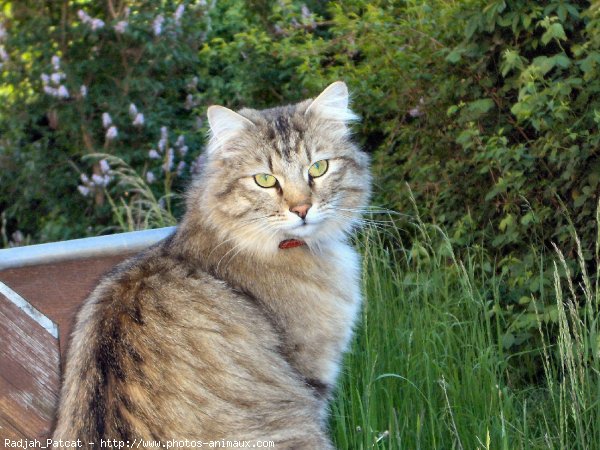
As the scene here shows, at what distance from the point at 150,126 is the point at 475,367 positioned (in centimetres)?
407

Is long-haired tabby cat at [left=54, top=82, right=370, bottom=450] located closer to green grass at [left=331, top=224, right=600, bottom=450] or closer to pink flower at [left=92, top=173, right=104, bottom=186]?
green grass at [left=331, top=224, right=600, bottom=450]

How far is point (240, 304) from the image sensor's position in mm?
3477

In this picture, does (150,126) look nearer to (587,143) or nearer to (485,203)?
(485,203)

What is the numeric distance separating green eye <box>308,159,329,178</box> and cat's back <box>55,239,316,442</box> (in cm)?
57

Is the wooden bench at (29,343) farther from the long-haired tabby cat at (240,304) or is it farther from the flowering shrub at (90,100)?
the flowering shrub at (90,100)

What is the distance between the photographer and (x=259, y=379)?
10.6 feet

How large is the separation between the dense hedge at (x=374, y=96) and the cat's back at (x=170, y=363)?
152 centimetres

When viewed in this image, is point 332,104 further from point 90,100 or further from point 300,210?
point 90,100

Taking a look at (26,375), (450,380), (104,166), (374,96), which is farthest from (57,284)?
(104,166)

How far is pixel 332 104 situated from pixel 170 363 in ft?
4.60

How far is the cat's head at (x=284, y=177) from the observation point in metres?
3.71

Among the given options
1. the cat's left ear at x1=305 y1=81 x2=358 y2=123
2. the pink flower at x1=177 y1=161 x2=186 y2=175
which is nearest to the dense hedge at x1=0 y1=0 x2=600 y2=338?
the pink flower at x1=177 y1=161 x2=186 y2=175

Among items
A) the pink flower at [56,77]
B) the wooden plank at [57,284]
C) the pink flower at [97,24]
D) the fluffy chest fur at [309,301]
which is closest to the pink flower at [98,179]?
the pink flower at [56,77]

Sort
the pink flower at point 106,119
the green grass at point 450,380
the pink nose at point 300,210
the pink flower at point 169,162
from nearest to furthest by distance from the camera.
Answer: the green grass at point 450,380 < the pink nose at point 300,210 < the pink flower at point 169,162 < the pink flower at point 106,119
